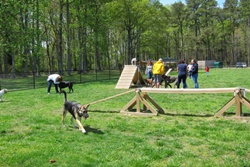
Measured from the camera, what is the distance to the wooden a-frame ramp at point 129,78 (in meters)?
17.5

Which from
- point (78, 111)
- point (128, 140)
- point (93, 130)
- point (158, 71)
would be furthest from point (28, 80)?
point (128, 140)

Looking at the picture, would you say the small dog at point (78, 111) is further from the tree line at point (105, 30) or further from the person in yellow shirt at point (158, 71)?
the tree line at point (105, 30)

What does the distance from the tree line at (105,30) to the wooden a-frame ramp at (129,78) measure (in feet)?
32.9

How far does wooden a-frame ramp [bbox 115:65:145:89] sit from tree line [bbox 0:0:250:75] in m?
10.0

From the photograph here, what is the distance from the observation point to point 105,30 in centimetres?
4416

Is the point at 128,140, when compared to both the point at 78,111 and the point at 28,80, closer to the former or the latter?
the point at 78,111

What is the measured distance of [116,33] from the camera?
209 ft

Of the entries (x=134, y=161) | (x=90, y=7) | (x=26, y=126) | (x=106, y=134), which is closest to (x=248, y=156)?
(x=134, y=161)

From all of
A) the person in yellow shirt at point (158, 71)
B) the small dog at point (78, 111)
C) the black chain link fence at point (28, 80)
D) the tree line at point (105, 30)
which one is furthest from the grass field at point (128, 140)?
the tree line at point (105, 30)

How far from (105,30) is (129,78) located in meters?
27.8

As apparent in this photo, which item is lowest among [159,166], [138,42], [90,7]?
[159,166]

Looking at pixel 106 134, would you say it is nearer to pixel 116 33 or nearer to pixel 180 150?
pixel 180 150

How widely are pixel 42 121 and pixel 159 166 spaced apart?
4606 mm

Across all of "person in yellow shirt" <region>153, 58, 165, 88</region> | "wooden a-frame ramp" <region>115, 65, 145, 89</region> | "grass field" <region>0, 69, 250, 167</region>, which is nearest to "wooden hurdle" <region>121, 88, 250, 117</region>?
"grass field" <region>0, 69, 250, 167</region>
